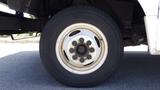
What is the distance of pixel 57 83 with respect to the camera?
5.27 meters

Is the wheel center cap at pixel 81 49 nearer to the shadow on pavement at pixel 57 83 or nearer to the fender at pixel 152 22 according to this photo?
the shadow on pavement at pixel 57 83

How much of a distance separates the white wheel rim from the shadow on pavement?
0.79 feet

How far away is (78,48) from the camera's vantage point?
198 inches

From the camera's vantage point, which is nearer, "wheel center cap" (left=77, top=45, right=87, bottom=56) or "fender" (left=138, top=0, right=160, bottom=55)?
"fender" (left=138, top=0, right=160, bottom=55)

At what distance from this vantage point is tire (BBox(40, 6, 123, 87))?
5.02 metres

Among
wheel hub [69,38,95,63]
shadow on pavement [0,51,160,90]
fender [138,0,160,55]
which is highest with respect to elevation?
fender [138,0,160,55]

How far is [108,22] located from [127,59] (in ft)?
7.36

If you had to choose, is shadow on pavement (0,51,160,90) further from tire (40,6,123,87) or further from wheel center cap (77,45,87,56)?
wheel center cap (77,45,87,56)

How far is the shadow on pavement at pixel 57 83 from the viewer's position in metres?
5.09

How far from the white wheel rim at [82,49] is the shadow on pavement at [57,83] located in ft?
0.79

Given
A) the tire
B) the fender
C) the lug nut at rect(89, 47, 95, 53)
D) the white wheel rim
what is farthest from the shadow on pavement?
the fender

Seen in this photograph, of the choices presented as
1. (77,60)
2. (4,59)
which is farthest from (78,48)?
(4,59)

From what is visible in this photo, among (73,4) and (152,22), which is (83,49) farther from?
(152,22)

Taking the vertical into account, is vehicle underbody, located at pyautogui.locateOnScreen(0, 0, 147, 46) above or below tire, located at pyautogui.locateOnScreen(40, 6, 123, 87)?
above
